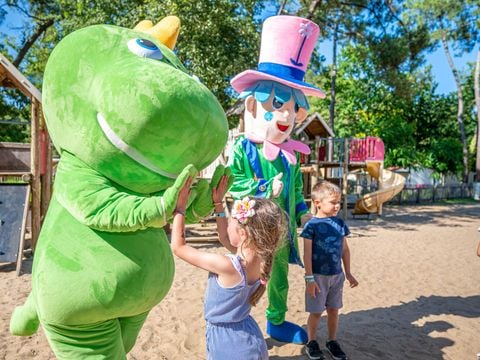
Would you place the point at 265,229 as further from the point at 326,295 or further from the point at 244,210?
the point at 326,295

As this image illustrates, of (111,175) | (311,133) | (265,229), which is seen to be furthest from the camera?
(311,133)

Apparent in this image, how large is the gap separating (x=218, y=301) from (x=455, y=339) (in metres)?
2.98

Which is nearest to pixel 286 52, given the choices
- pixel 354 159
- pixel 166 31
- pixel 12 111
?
pixel 166 31

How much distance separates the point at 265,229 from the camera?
1.79 meters

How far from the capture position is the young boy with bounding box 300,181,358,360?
2949mm

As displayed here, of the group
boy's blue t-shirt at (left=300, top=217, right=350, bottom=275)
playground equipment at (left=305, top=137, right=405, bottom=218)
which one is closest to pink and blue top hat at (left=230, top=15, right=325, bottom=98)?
boy's blue t-shirt at (left=300, top=217, right=350, bottom=275)

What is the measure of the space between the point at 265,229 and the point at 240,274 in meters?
0.25

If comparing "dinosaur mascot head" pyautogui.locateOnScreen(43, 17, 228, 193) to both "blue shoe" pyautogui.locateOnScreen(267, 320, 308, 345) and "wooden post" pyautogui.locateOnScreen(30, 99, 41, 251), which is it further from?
"wooden post" pyautogui.locateOnScreen(30, 99, 41, 251)

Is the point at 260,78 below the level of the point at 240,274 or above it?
above

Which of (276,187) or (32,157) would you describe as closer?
(276,187)

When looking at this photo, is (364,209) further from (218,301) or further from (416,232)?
(218,301)

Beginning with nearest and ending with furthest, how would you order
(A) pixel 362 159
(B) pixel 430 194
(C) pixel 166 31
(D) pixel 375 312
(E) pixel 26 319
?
1. (E) pixel 26 319
2. (C) pixel 166 31
3. (D) pixel 375 312
4. (A) pixel 362 159
5. (B) pixel 430 194

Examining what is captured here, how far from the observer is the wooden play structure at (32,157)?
5.68m

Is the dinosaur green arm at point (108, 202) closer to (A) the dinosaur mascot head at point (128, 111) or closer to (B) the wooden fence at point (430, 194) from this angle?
(A) the dinosaur mascot head at point (128, 111)
